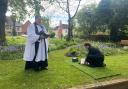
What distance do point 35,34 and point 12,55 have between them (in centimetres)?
498

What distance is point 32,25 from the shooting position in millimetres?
10258

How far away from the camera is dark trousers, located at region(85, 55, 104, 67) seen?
438 inches

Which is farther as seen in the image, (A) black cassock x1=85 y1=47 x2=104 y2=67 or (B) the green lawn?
(A) black cassock x1=85 y1=47 x2=104 y2=67

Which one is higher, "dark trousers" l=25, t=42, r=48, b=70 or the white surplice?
the white surplice

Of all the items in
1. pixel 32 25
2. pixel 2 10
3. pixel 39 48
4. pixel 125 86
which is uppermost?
pixel 2 10

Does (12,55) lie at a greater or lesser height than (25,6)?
lesser

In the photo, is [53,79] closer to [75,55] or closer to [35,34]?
[35,34]

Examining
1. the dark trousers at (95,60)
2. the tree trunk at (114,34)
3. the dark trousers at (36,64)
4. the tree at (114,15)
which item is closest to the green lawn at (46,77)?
the dark trousers at (36,64)

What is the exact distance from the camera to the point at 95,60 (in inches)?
441

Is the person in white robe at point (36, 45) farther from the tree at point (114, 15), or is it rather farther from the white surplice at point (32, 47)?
the tree at point (114, 15)

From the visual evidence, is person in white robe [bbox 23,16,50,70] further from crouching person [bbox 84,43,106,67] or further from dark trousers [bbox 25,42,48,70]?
crouching person [bbox 84,43,106,67]

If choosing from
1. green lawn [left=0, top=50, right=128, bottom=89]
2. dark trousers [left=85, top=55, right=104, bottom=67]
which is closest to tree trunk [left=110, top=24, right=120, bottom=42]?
green lawn [left=0, top=50, right=128, bottom=89]

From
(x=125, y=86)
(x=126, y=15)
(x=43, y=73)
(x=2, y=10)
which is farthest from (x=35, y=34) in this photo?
(x=126, y=15)

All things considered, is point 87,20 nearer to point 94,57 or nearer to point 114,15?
point 114,15
